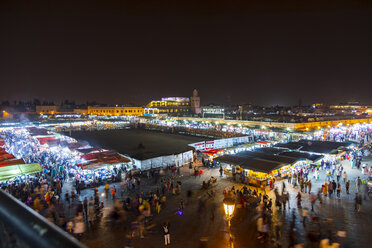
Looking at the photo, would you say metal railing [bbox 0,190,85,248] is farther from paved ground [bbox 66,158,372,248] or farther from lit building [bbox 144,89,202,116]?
lit building [bbox 144,89,202,116]

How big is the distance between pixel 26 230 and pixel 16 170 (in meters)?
14.0

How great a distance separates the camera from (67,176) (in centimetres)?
1546

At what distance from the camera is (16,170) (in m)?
12.3

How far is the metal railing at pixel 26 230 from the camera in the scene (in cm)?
87

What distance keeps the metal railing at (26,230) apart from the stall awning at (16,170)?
1320 centimetres

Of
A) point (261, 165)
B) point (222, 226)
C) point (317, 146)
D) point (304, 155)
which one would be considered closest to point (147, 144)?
point (261, 165)

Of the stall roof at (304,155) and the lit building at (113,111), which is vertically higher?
the lit building at (113,111)

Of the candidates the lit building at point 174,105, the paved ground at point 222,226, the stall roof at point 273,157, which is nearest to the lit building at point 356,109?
the lit building at point 174,105

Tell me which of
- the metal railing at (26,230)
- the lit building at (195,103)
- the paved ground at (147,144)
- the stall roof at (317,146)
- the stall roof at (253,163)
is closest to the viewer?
the metal railing at (26,230)

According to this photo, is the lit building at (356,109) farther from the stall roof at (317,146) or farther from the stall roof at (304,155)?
the stall roof at (304,155)

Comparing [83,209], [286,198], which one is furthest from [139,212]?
[286,198]

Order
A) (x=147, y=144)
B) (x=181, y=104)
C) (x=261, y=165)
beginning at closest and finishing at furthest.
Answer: (x=261, y=165)
(x=147, y=144)
(x=181, y=104)

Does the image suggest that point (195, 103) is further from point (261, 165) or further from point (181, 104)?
point (261, 165)

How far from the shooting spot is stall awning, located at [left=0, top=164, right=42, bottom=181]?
38.6ft
